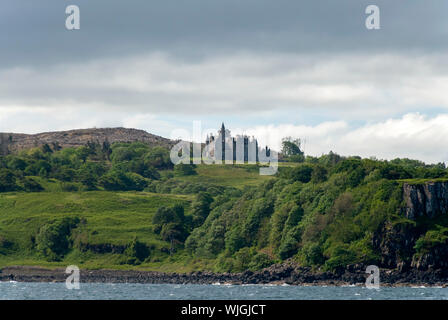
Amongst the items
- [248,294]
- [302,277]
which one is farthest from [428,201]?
[248,294]

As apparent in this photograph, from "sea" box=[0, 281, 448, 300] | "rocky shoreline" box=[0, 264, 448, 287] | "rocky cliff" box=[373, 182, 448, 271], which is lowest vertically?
"rocky shoreline" box=[0, 264, 448, 287]

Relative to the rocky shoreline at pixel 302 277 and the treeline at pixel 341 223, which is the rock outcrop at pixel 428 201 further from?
the rocky shoreline at pixel 302 277

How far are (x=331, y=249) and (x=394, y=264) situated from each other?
15.3 metres

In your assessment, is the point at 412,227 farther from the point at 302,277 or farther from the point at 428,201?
the point at 302,277

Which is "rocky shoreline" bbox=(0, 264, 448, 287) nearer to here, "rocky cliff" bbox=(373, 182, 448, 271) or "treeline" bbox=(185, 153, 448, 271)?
"treeline" bbox=(185, 153, 448, 271)

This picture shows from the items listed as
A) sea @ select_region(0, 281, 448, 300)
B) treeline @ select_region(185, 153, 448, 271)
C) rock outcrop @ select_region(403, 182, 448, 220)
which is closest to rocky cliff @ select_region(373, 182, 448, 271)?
rock outcrop @ select_region(403, 182, 448, 220)

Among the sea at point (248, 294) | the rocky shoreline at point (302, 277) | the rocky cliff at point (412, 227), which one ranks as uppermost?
the rocky cliff at point (412, 227)

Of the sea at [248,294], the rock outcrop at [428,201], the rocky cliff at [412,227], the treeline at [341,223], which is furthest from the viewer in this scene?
the treeline at [341,223]

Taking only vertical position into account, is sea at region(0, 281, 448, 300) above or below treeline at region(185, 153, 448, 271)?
below

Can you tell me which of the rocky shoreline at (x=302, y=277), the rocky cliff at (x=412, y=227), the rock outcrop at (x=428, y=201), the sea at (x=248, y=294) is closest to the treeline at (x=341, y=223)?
the rocky cliff at (x=412, y=227)
